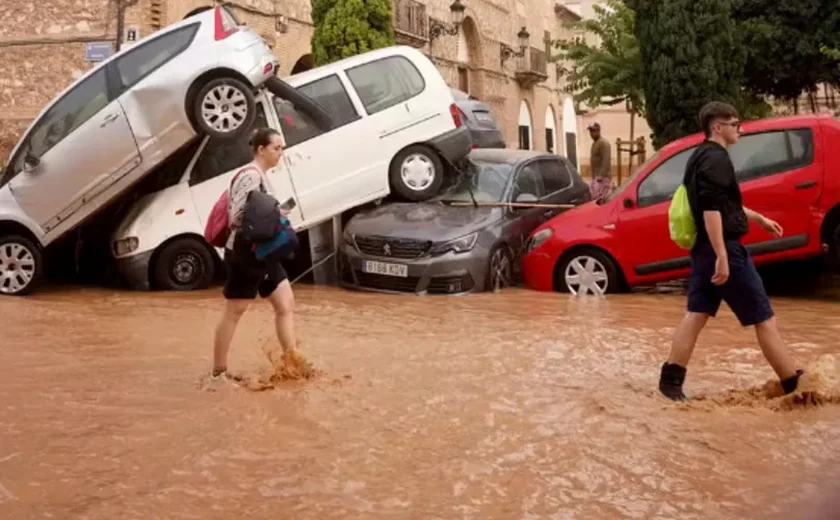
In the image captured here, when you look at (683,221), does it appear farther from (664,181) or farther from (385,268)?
(385,268)

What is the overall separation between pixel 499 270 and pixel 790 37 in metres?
8.31

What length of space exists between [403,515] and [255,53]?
26.7ft

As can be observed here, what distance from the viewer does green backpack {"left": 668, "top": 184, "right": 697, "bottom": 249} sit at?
5918mm

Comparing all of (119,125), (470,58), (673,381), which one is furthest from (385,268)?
(470,58)

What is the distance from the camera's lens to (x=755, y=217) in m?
6.08

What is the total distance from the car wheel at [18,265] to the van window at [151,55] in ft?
6.51

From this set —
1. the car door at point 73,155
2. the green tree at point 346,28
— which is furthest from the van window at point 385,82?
the green tree at point 346,28

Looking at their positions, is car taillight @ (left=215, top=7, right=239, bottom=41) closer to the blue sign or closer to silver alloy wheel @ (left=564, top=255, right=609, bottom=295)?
silver alloy wheel @ (left=564, top=255, right=609, bottom=295)

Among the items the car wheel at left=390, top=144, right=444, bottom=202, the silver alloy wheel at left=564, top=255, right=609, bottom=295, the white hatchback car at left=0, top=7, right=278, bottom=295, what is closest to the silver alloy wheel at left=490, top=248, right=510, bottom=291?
the silver alloy wheel at left=564, top=255, right=609, bottom=295

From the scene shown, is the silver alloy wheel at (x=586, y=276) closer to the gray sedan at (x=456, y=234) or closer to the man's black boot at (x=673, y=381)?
the gray sedan at (x=456, y=234)

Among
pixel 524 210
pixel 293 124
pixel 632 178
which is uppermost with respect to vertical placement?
pixel 293 124

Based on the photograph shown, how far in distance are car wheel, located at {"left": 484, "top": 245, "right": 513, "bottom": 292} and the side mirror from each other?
71cm

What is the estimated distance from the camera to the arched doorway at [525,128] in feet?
118

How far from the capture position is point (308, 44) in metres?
21.4
